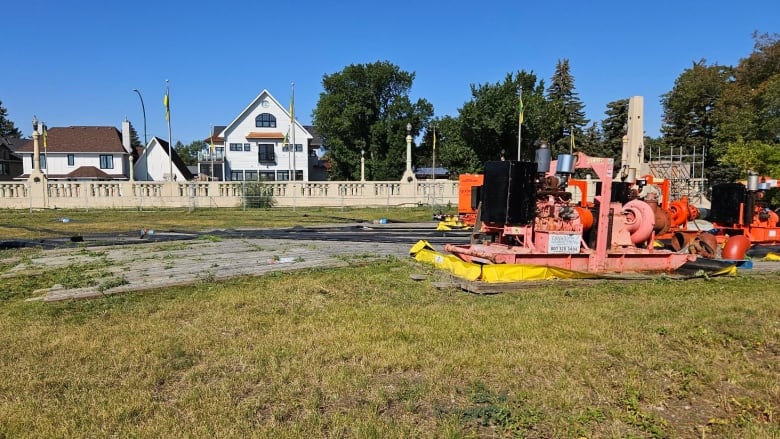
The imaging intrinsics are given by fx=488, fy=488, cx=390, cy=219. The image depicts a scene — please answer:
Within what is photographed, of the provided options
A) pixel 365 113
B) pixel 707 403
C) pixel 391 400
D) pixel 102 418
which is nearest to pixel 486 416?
pixel 391 400

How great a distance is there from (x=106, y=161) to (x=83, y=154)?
9.08 feet

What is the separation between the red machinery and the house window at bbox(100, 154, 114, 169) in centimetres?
6357

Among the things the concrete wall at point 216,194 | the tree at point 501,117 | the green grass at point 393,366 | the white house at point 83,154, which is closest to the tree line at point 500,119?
the tree at point 501,117

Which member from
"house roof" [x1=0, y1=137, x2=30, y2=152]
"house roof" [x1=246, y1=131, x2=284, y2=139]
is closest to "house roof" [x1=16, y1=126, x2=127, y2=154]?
"house roof" [x1=0, y1=137, x2=30, y2=152]

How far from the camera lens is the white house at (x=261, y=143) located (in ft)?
195

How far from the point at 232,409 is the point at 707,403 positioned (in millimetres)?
3482

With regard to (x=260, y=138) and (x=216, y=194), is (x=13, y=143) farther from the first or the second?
(x=216, y=194)

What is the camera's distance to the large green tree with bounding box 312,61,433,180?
194 ft

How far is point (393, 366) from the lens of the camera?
4297 mm

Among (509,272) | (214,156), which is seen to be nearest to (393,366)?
(509,272)

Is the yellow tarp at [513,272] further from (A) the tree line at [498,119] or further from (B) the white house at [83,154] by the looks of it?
(B) the white house at [83,154]

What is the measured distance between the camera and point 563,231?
834cm

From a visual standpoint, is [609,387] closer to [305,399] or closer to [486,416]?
[486,416]

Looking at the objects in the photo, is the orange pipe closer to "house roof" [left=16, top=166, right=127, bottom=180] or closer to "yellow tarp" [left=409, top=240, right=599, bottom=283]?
"yellow tarp" [left=409, top=240, right=599, bottom=283]
